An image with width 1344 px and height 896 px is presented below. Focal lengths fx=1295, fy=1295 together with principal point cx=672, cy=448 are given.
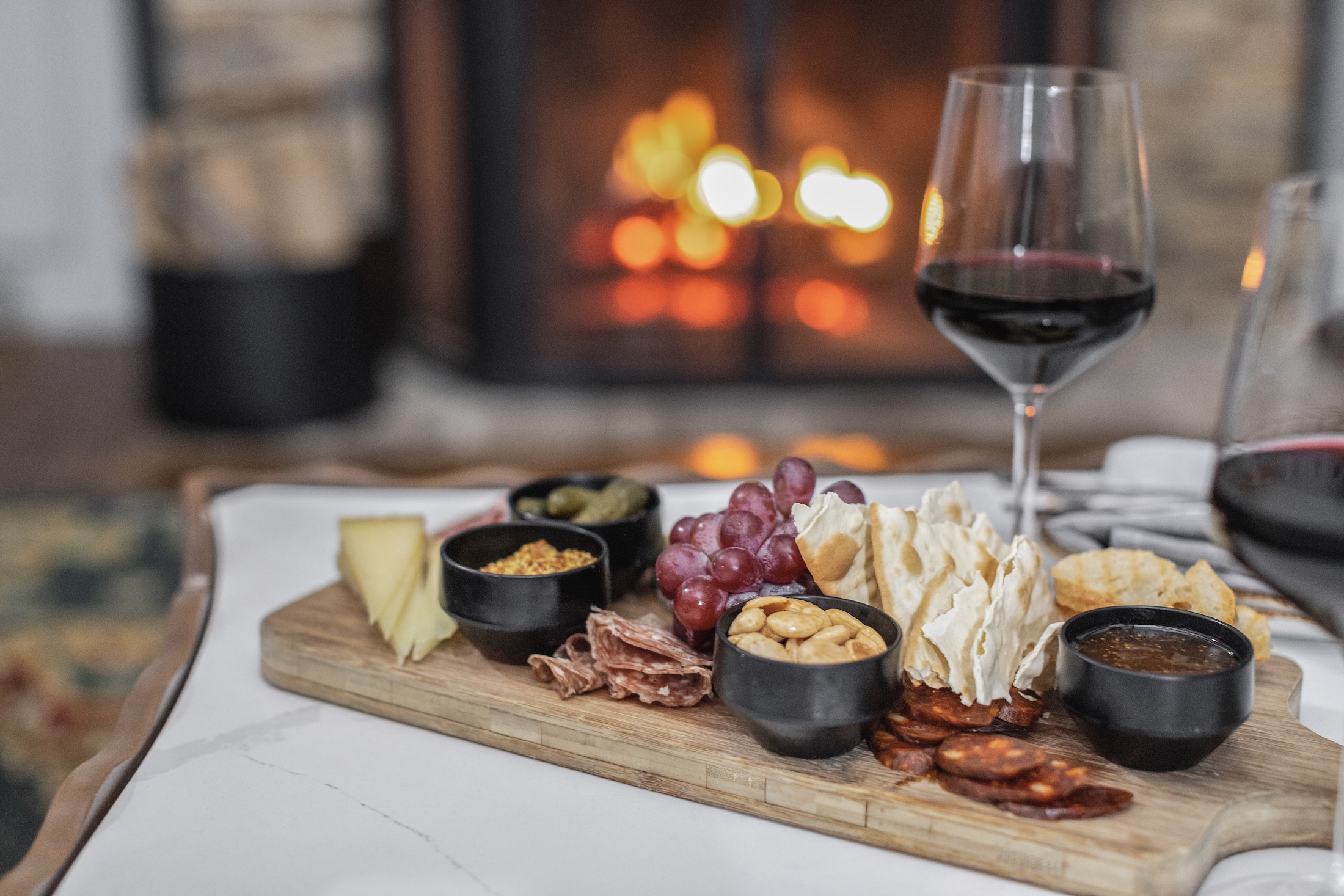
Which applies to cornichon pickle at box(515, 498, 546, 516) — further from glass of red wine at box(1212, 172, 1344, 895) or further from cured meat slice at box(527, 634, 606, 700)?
glass of red wine at box(1212, 172, 1344, 895)

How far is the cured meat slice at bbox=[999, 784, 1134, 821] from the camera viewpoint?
0.59 metres

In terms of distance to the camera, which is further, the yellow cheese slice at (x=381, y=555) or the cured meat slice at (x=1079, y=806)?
the yellow cheese slice at (x=381, y=555)

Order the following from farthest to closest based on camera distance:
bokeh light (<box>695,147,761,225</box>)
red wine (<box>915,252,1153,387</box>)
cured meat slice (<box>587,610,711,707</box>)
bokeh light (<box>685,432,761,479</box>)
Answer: bokeh light (<box>695,147,761,225</box>) → bokeh light (<box>685,432,761,479</box>) → red wine (<box>915,252,1153,387</box>) → cured meat slice (<box>587,610,711,707</box>)

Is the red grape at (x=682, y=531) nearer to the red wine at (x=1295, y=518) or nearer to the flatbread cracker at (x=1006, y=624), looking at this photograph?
the flatbread cracker at (x=1006, y=624)

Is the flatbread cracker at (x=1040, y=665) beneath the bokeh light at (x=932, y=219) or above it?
beneath

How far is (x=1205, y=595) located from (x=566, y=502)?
1.31ft

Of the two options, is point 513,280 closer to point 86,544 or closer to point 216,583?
point 86,544

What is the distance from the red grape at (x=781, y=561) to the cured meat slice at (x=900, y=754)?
0.11 meters

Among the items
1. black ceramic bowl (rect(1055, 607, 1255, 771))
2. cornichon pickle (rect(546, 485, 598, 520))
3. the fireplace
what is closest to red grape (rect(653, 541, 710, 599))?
cornichon pickle (rect(546, 485, 598, 520))

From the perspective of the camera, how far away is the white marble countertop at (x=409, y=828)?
59cm

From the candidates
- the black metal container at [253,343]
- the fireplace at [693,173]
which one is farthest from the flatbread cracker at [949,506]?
the black metal container at [253,343]

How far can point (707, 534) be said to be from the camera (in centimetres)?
79

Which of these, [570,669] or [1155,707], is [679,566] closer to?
[570,669]

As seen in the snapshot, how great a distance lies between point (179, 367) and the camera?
8.32ft
